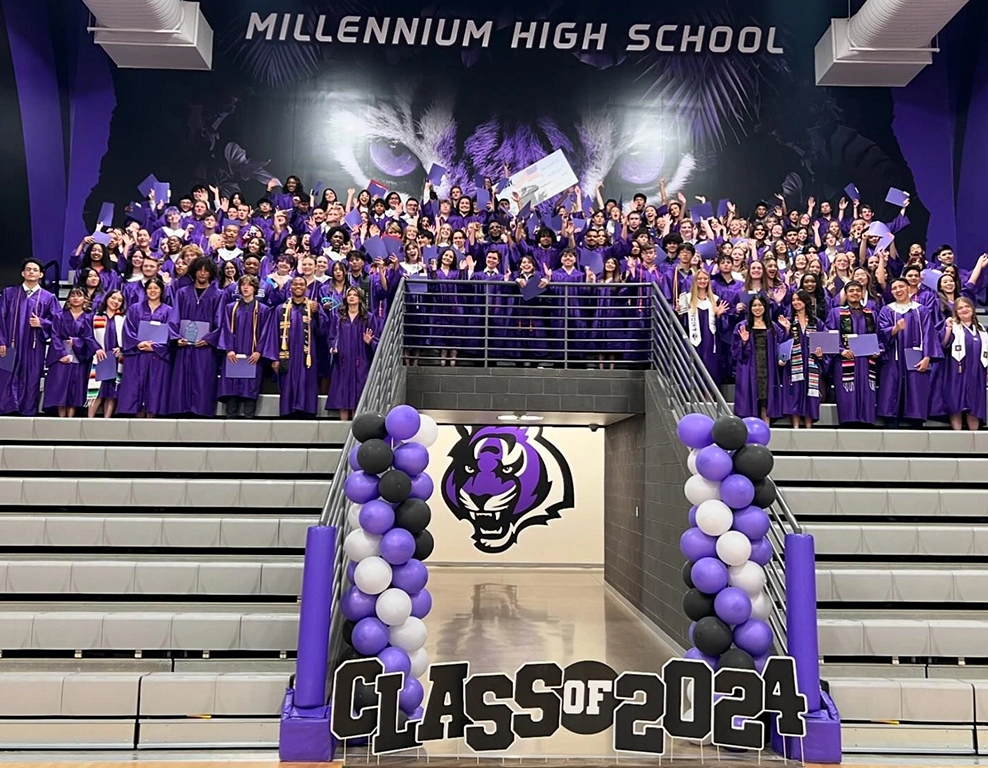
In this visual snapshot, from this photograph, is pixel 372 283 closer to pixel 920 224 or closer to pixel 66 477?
pixel 66 477

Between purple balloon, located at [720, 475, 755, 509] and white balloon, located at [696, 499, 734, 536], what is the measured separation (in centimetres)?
5

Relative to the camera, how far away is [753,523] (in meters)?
4.87

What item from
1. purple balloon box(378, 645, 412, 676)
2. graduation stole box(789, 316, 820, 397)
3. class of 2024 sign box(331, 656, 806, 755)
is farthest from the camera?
graduation stole box(789, 316, 820, 397)

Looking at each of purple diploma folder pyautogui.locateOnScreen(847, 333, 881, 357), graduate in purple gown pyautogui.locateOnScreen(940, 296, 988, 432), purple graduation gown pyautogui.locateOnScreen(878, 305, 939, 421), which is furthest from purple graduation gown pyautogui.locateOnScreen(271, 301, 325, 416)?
graduate in purple gown pyautogui.locateOnScreen(940, 296, 988, 432)

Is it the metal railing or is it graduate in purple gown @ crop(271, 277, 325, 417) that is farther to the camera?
graduate in purple gown @ crop(271, 277, 325, 417)

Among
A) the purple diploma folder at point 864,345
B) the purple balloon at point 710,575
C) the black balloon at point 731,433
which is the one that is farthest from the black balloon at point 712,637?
the purple diploma folder at point 864,345

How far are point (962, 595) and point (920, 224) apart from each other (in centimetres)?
1109

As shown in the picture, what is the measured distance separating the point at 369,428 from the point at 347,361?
3.36m

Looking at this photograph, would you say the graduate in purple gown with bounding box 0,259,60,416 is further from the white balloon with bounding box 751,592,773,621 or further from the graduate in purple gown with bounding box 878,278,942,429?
the graduate in purple gown with bounding box 878,278,942,429

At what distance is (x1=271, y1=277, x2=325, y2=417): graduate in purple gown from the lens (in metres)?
7.92

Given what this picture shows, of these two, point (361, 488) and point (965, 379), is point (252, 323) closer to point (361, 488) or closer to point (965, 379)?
point (361, 488)

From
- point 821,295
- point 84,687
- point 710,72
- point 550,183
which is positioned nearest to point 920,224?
point 710,72

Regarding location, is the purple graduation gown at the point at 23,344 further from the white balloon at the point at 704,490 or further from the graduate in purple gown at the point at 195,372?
the white balloon at the point at 704,490

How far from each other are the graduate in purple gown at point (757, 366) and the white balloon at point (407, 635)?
14.7 feet
